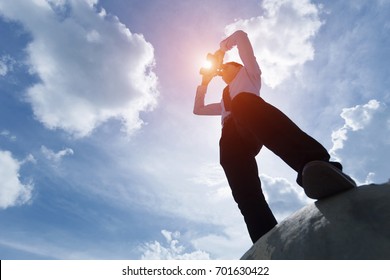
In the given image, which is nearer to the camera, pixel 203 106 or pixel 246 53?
pixel 246 53

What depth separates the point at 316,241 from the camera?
235cm

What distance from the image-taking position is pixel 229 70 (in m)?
5.07

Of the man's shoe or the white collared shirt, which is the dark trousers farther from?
the white collared shirt

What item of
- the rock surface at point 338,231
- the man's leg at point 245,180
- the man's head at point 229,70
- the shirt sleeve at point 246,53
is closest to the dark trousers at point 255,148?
the man's leg at point 245,180

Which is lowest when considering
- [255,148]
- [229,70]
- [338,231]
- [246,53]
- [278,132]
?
[338,231]

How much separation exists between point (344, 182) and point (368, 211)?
13.5 inches

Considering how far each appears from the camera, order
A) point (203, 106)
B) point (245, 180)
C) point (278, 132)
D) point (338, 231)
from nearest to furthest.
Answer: point (338, 231), point (278, 132), point (245, 180), point (203, 106)

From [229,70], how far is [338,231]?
10.6ft

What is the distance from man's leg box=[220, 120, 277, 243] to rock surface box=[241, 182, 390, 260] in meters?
0.94

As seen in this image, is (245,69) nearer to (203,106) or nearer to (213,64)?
(213,64)

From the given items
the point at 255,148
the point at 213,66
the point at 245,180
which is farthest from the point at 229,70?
the point at 245,180
